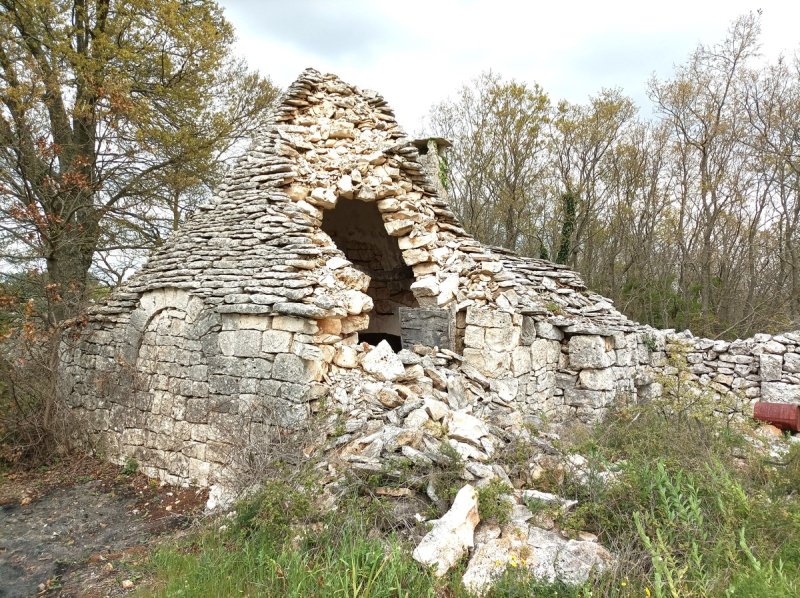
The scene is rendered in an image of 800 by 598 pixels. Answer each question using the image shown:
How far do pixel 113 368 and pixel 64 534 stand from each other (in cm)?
237

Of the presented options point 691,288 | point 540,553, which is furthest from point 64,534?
point 691,288

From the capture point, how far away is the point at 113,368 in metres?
6.68

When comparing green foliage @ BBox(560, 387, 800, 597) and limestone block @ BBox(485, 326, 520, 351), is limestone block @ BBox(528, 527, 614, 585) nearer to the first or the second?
green foliage @ BBox(560, 387, 800, 597)

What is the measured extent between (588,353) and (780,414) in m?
3.49

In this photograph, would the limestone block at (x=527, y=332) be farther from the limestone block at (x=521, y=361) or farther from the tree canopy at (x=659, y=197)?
the tree canopy at (x=659, y=197)

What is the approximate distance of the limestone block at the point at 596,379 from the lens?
679 cm

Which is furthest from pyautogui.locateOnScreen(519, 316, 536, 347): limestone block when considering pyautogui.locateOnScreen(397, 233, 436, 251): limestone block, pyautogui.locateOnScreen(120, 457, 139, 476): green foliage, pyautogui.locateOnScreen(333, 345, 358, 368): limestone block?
pyautogui.locateOnScreen(120, 457, 139, 476): green foliage

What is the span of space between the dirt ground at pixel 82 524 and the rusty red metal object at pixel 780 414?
328 inches

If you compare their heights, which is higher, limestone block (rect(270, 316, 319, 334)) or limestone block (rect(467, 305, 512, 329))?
limestone block (rect(467, 305, 512, 329))

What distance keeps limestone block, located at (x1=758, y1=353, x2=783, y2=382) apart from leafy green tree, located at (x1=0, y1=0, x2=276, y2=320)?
38.0 feet

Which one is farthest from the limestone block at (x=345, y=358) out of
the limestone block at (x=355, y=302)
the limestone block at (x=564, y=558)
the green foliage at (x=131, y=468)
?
the green foliage at (x=131, y=468)

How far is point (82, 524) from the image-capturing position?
16.8ft

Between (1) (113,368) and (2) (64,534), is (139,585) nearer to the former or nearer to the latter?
(2) (64,534)

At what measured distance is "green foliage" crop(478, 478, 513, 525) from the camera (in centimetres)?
344
